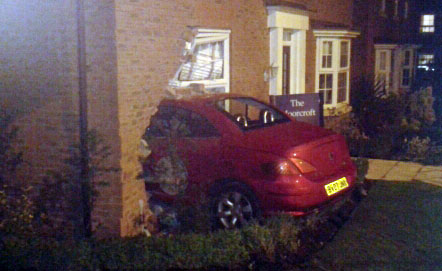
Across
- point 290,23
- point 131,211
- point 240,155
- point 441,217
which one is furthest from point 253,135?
point 290,23

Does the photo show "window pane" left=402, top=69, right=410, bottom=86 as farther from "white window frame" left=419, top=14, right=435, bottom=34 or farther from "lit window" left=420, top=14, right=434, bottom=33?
"lit window" left=420, top=14, right=434, bottom=33

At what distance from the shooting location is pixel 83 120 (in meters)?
6.61

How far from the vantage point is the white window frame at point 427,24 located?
33156 mm

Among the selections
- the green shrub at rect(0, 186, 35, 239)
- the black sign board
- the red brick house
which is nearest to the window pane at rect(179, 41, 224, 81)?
the red brick house

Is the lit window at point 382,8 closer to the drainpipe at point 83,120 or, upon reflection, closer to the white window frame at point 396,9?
the white window frame at point 396,9

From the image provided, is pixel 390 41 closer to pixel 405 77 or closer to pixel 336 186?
pixel 405 77

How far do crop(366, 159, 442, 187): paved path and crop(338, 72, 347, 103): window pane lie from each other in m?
4.39

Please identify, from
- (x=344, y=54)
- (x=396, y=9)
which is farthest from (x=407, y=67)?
(x=344, y=54)

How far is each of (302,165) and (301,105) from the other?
4.28 metres

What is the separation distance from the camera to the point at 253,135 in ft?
23.4

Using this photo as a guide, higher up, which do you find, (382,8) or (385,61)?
(382,8)

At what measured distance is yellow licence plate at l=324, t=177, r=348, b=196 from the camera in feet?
23.0

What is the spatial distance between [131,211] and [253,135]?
173 centimetres

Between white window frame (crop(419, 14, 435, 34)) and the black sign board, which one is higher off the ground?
white window frame (crop(419, 14, 435, 34))
